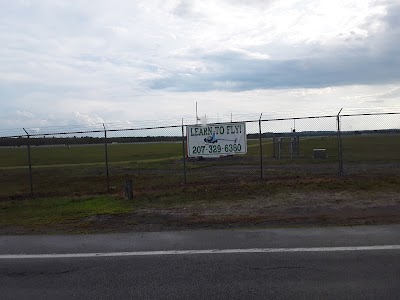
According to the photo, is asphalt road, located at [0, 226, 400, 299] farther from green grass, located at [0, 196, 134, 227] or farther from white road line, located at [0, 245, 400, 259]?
green grass, located at [0, 196, 134, 227]

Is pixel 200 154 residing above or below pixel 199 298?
above

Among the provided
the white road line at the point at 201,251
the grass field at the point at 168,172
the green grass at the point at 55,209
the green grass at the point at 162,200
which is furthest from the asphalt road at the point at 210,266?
the grass field at the point at 168,172

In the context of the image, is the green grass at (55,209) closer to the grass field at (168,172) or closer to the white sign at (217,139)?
the grass field at (168,172)

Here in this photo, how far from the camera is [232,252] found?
594cm

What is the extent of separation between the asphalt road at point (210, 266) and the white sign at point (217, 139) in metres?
6.66

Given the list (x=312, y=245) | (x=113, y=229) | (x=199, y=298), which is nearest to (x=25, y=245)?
(x=113, y=229)

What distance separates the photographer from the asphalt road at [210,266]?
14.9 ft

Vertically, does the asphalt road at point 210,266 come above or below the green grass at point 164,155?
below

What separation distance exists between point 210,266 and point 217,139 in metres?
8.72

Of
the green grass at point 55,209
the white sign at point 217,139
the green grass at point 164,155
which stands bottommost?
the green grass at point 55,209

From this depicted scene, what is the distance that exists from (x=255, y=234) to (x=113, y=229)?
2824 millimetres

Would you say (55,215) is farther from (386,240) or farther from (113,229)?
(386,240)

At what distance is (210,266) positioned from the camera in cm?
538

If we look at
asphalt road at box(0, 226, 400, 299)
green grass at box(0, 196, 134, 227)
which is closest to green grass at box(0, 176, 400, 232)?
green grass at box(0, 196, 134, 227)
